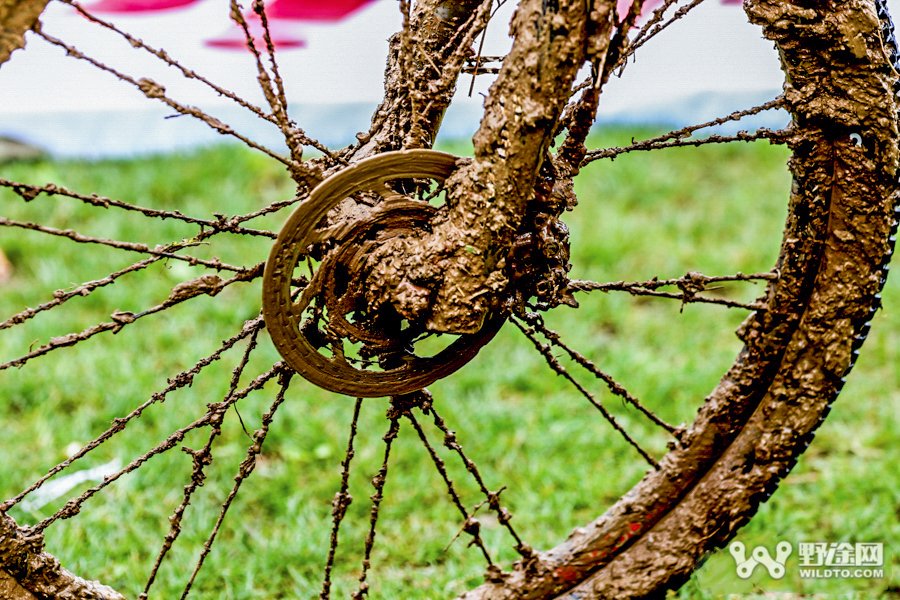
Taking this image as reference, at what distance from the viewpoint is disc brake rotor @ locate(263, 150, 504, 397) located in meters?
0.80

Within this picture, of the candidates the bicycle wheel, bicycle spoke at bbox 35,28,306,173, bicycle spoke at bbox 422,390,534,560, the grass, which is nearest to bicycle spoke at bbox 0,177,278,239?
the bicycle wheel

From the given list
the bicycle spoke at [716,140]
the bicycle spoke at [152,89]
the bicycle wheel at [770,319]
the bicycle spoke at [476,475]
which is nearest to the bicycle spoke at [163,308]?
the bicycle wheel at [770,319]

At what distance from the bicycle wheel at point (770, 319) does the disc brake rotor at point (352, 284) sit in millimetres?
60

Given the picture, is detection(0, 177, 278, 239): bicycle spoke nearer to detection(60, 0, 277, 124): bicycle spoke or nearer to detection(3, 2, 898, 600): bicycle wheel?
detection(3, 2, 898, 600): bicycle wheel

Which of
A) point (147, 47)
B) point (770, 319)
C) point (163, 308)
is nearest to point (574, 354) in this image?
point (770, 319)

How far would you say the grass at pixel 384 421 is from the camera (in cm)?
153

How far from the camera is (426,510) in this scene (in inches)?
67.5

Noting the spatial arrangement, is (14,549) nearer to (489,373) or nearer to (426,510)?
(426,510)

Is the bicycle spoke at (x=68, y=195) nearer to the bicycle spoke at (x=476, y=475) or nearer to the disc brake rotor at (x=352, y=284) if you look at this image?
the disc brake rotor at (x=352, y=284)

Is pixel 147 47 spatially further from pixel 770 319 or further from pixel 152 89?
pixel 770 319

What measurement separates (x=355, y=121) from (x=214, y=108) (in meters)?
0.65

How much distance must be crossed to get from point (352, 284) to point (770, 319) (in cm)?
59

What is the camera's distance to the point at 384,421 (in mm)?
2000

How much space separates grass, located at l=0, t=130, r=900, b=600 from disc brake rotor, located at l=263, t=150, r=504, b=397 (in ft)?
2.24
